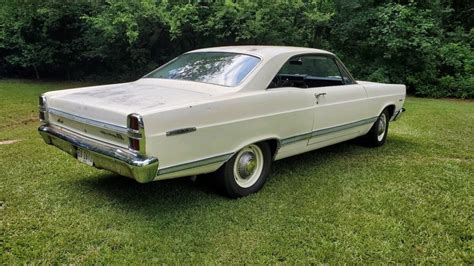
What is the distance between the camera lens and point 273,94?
4145 mm

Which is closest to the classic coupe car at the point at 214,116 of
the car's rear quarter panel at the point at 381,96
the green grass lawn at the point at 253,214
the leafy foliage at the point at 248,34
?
the car's rear quarter panel at the point at 381,96

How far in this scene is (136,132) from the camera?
3.14 meters

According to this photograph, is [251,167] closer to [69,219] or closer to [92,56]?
[69,219]

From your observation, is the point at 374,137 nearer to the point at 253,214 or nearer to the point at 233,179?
the point at 233,179

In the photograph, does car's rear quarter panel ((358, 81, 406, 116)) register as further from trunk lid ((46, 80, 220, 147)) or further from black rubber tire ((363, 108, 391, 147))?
trunk lid ((46, 80, 220, 147))

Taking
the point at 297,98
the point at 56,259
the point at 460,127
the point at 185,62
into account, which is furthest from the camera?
the point at 460,127

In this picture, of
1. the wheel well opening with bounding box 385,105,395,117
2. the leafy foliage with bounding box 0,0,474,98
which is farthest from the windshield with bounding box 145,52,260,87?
the leafy foliage with bounding box 0,0,474,98

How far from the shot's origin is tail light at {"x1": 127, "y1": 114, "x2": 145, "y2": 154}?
312 centimetres

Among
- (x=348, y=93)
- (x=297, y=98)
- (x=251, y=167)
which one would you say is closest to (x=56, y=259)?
(x=251, y=167)

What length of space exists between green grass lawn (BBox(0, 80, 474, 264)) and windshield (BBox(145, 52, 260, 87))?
3.62ft

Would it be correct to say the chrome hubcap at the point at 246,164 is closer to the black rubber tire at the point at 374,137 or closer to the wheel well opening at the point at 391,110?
the black rubber tire at the point at 374,137

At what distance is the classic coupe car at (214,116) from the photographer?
10.7 feet

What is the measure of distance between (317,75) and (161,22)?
7.82 meters

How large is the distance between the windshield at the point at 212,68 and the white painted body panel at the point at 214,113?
11cm
